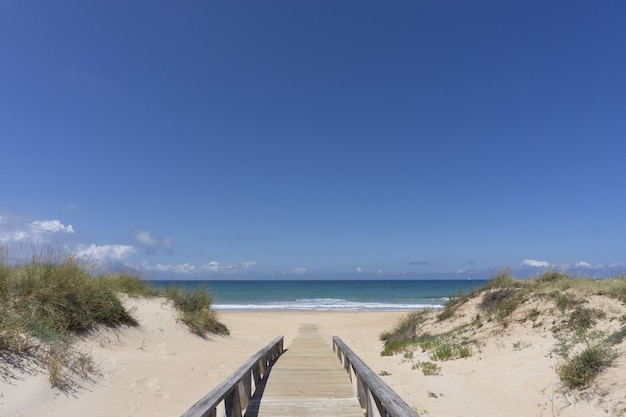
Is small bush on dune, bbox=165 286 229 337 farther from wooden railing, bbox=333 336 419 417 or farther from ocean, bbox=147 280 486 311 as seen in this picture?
wooden railing, bbox=333 336 419 417

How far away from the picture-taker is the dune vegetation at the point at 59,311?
6.06 meters

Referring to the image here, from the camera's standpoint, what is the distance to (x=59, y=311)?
8227 millimetres

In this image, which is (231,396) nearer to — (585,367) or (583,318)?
(585,367)

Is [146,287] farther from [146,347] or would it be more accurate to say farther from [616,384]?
[616,384]

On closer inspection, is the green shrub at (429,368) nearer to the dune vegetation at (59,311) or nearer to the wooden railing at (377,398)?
the wooden railing at (377,398)

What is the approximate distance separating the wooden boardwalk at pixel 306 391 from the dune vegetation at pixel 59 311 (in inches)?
129

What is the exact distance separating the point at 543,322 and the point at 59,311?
39.2 feet

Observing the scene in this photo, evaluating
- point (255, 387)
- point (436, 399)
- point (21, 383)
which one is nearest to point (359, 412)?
point (255, 387)

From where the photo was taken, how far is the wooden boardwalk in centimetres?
532

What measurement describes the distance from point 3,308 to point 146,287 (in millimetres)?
6705

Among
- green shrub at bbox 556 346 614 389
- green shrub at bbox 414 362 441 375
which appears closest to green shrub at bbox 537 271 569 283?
green shrub at bbox 414 362 441 375

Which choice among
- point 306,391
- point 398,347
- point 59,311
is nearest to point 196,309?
point 59,311

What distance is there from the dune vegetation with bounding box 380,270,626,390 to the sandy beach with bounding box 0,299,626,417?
27 cm

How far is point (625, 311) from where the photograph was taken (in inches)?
344
